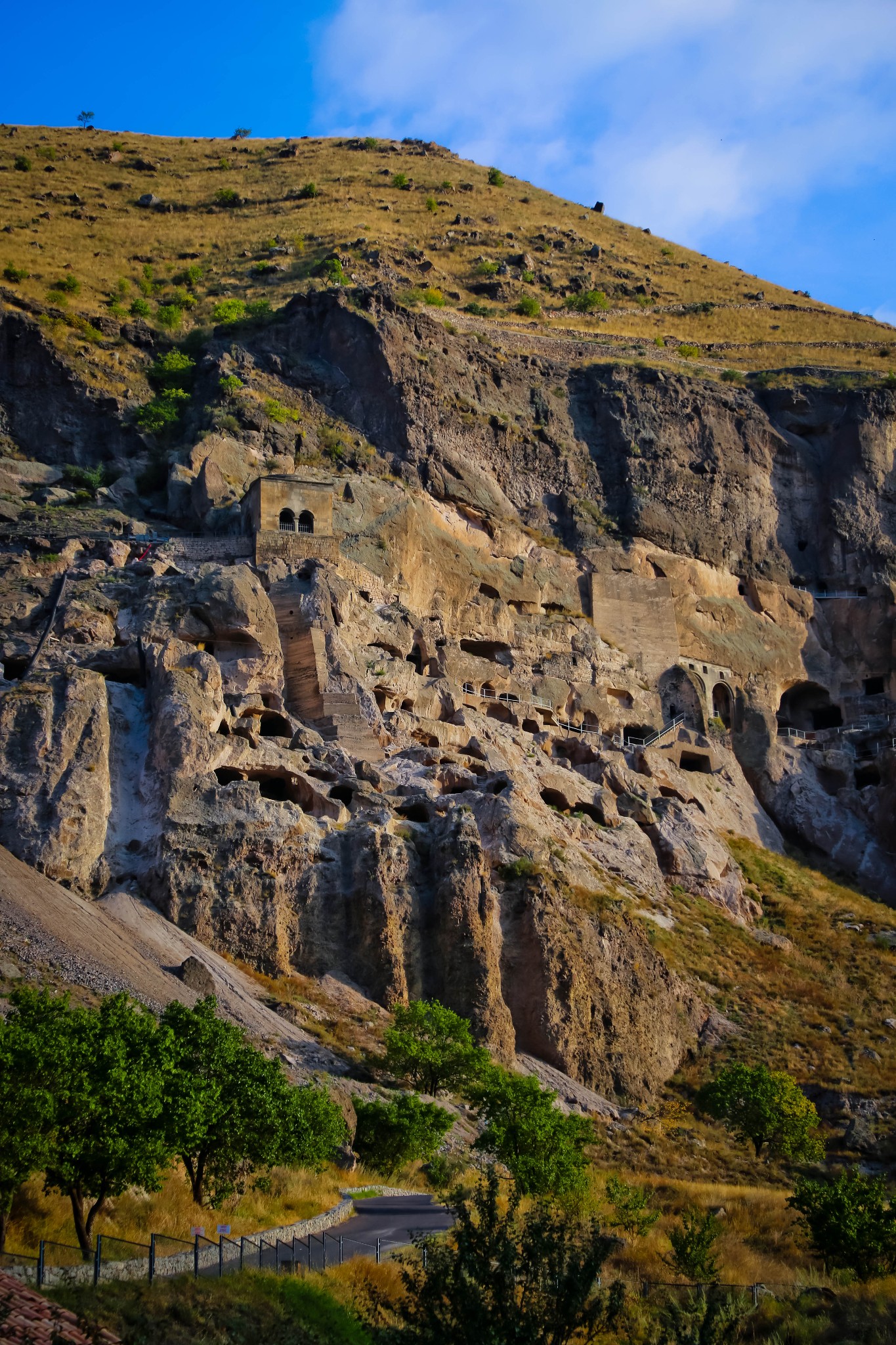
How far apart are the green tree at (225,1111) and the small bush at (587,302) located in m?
77.1

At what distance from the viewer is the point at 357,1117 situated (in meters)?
32.2

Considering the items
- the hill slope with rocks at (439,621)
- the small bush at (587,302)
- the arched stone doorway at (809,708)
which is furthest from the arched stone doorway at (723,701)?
the small bush at (587,302)

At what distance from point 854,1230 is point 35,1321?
53.9 ft

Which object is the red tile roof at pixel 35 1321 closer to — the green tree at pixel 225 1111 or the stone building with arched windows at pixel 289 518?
the green tree at pixel 225 1111

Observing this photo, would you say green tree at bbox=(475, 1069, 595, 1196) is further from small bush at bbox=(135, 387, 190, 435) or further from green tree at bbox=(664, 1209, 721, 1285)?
small bush at bbox=(135, 387, 190, 435)

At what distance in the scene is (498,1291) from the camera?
1602cm

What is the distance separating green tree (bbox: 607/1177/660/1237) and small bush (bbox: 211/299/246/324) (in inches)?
2279

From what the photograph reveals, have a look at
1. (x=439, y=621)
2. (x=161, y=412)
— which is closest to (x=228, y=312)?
(x=161, y=412)

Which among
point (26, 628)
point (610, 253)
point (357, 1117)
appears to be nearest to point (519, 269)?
point (610, 253)

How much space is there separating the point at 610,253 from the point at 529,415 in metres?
43.4

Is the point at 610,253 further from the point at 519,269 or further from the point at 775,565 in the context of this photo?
the point at 775,565

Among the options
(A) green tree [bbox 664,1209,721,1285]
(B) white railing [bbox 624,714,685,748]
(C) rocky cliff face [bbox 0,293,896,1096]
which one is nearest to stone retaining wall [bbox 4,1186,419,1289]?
(A) green tree [bbox 664,1209,721,1285]

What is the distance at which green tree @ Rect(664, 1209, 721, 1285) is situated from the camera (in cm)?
2512

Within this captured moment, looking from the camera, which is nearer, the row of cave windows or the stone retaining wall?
the stone retaining wall
